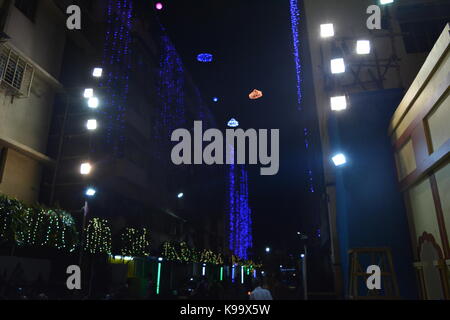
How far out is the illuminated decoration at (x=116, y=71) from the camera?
20.1 meters

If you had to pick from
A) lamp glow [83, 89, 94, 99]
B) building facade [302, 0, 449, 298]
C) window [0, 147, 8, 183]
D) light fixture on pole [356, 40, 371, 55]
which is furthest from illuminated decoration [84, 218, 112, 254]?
light fixture on pole [356, 40, 371, 55]

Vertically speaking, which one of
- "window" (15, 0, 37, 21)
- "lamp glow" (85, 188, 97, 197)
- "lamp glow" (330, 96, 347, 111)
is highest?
"window" (15, 0, 37, 21)

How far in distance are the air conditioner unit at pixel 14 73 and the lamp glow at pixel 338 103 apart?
43.2 ft

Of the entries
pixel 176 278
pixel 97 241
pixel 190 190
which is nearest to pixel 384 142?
pixel 97 241

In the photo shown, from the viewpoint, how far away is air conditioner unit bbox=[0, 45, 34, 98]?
546 inches

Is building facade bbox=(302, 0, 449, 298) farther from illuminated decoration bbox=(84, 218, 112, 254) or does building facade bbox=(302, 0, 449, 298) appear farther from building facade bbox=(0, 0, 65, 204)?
building facade bbox=(0, 0, 65, 204)

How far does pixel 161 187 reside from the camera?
90.2 ft

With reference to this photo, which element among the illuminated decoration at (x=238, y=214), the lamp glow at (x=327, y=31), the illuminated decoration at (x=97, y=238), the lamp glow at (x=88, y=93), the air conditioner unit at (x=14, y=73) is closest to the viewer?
the lamp glow at (x=327, y=31)

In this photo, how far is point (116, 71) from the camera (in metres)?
21.5

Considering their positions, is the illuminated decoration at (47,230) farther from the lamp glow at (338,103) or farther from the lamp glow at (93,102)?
the lamp glow at (338,103)

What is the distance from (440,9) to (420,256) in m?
11.8

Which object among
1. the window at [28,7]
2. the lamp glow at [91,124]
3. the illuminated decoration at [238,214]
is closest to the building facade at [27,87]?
the window at [28,7]

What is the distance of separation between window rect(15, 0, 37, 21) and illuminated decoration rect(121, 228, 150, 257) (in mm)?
12649

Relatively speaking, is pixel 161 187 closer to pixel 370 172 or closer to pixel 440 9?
pixel 370 172
